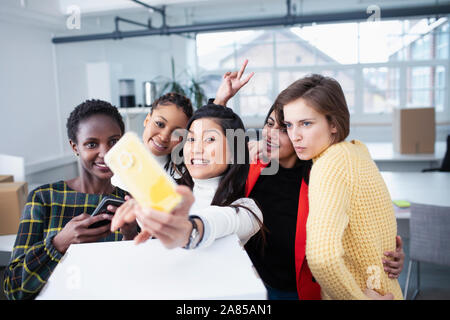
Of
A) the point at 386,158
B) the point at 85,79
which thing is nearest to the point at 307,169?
the point at 386,158

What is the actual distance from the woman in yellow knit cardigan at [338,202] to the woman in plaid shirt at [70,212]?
0.46m

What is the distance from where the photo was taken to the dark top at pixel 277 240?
1.14 metres

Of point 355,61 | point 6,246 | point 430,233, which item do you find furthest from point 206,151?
point 355,61

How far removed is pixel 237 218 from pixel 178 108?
604mm

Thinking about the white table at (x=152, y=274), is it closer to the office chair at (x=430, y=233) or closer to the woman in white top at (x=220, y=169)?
the woman in white top at (x=220, y=169)


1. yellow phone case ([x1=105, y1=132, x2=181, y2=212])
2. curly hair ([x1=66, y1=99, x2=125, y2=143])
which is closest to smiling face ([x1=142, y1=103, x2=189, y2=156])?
curly hair ([x1=66, y1=99, x2=125, y2=143])

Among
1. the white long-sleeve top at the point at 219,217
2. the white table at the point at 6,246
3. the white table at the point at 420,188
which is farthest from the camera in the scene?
the white table at the point at 420,188

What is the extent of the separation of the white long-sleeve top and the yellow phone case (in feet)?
0.57

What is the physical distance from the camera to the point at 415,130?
4781mm

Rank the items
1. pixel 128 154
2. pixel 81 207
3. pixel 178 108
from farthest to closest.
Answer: pixel 178 108, pixel 81 207, pixel 128 154

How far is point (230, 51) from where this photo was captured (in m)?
7.35

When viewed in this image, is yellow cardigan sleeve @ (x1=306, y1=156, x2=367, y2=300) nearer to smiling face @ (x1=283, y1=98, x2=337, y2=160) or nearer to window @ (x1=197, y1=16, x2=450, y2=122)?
smiling face @ (x1=283, y1=98, x2=337, y2=160)

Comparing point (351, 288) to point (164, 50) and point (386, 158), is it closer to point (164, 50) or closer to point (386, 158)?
point (386, 158)

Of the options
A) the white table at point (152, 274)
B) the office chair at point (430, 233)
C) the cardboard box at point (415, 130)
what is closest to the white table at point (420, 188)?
the office chair at point (430, 233)
